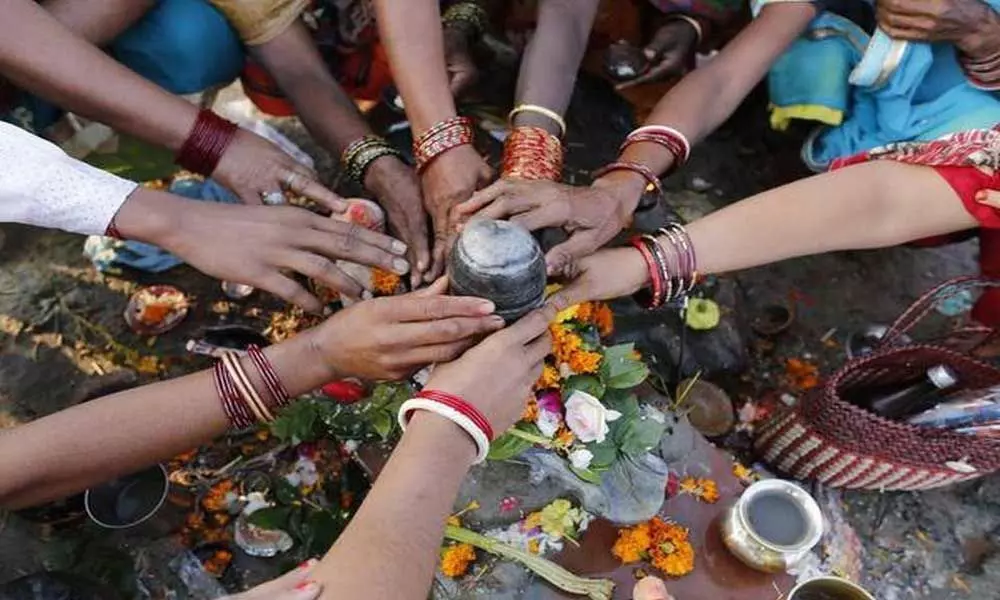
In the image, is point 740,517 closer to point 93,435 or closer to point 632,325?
point 632,325

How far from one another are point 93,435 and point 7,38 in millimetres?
1057

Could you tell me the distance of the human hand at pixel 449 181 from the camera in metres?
2.11

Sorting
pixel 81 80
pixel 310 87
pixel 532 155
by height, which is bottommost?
pixel 532 155

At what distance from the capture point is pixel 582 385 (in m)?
1.96

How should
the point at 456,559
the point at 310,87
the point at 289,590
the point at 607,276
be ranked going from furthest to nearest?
the point at 310,87 → the point at 607,276 → the point at 456,559 → the point at 289,590

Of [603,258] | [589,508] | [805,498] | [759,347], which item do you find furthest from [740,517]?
[759,347]

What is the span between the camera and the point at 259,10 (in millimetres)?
2547

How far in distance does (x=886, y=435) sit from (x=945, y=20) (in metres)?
1.24

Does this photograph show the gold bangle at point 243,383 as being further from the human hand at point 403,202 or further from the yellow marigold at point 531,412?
the yellow marigold at point 531,412

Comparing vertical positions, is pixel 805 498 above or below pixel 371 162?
below

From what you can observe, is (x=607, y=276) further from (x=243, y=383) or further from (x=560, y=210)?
(x=243, y=383)

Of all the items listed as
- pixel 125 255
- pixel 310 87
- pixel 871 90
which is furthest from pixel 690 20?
pixel 125 255

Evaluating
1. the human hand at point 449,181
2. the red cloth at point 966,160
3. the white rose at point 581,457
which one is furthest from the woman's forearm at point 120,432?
the red cloth at point 966,160

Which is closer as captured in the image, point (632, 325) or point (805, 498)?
point (805, 498)
